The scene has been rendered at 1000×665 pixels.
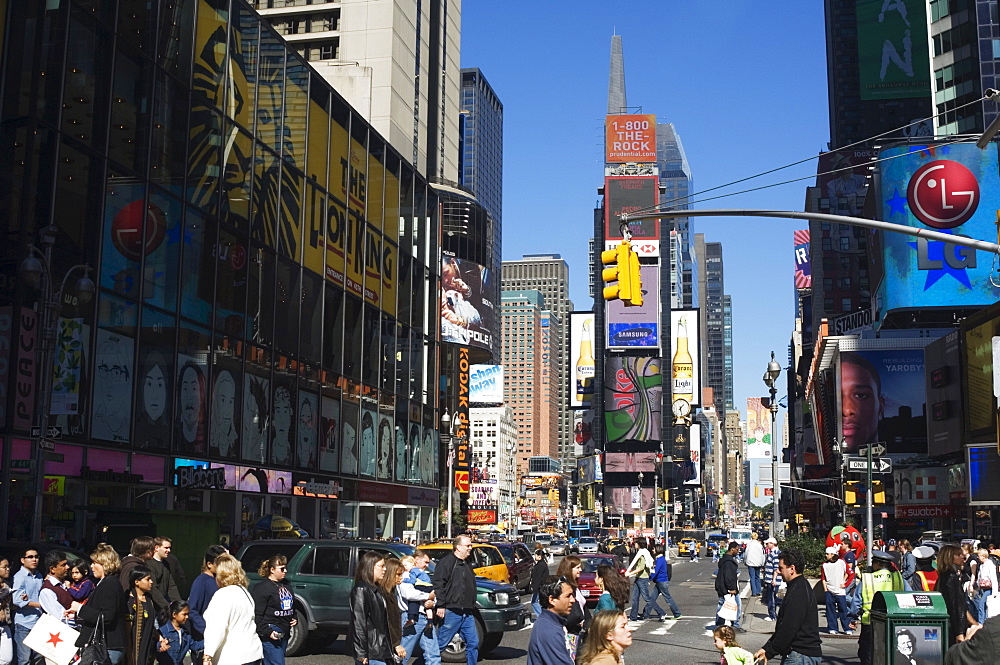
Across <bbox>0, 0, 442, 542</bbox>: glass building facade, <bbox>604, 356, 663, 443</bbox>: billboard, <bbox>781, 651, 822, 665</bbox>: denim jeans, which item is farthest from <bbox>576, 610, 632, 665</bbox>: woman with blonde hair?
<bbox>604, 356, 663, 443</bbox>: billboard

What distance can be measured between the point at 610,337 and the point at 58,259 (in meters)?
161

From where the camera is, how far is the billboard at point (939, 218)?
268ft

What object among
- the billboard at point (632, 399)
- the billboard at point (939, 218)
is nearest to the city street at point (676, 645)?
the billboard at point (939, 218)

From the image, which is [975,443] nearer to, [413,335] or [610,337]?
[413,335]

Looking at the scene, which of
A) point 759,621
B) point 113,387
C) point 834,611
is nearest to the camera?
point 834,611

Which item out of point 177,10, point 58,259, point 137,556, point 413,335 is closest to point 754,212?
point 137,556

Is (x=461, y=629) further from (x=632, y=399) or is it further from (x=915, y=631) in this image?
(x=632, y=399)

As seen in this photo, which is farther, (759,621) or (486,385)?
(486,385)

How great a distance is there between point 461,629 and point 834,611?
11053 mm

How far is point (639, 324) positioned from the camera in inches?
7431

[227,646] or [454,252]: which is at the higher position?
[454,252]

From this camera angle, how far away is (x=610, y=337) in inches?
7402

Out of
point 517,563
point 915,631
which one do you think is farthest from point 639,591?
point 915,631

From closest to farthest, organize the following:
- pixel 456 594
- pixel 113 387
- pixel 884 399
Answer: pixel 456 594
pixel 113 387
pixel 884 399
